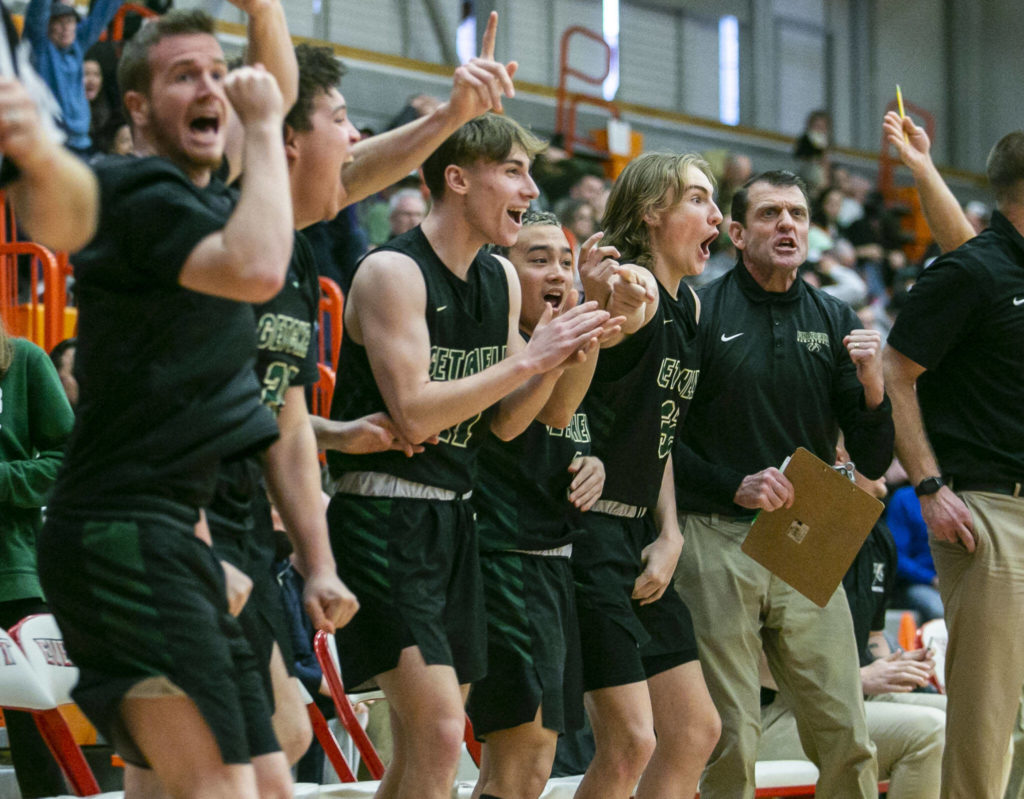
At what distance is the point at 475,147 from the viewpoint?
12.9 ft

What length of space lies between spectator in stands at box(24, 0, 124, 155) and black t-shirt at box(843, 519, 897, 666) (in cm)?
597

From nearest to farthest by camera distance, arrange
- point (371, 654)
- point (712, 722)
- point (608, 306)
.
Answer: point (371, 654)
point (608, 306)
point (712, 722)

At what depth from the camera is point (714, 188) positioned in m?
4.80

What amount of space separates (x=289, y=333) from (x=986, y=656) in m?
2.83

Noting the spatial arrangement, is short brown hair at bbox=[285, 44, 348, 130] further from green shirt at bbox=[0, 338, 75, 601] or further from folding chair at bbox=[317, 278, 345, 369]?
folding chair at bbox=[317, 278, 345, 369]

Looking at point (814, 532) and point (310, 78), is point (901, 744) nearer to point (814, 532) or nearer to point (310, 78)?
point (814, 532)

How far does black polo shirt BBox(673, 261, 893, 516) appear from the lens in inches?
190

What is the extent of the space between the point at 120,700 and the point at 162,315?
69cm

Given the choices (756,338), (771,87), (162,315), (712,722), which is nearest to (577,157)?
(771,87)

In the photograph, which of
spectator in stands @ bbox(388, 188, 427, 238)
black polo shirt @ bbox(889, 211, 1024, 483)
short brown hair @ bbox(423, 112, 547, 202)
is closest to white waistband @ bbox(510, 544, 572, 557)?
short brown hair @ bbox(423, 112, 547, 202)

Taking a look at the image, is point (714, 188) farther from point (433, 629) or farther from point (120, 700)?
point (120, 700)

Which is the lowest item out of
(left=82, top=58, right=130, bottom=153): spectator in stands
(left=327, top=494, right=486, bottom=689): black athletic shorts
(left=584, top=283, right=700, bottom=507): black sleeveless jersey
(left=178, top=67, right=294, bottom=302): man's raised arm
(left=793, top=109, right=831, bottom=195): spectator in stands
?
(left=327, top=494, right=486, bottom=689): black athletic shorts

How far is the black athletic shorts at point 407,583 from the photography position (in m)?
3.46

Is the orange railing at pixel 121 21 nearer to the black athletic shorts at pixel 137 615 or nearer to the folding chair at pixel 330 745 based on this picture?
the folding chair at pixel 330 745
